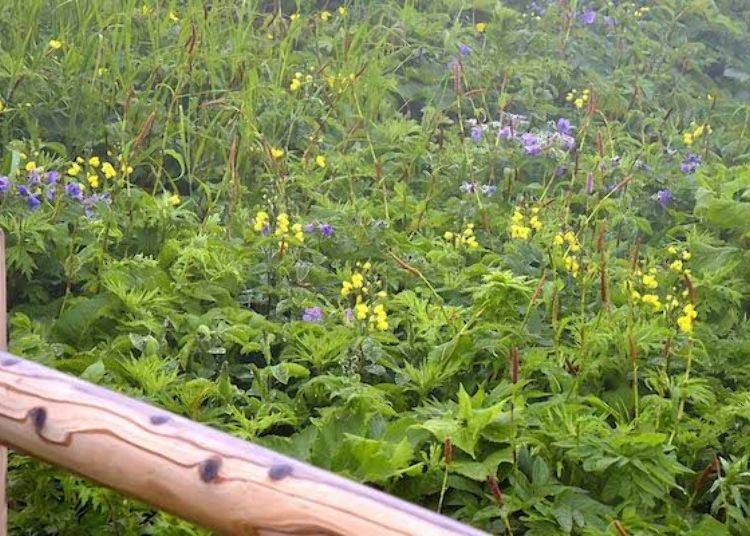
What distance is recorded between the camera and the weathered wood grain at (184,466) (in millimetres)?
1362

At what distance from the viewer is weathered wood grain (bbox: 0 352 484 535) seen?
4.47 ft

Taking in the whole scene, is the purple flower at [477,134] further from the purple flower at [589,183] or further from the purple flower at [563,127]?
the purple flower at [589,183]

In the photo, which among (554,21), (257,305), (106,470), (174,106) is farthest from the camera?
(554,21)

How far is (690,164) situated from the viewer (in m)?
4.41

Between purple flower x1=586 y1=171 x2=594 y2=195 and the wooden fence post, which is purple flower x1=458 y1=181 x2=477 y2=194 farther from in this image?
the wooden fence post

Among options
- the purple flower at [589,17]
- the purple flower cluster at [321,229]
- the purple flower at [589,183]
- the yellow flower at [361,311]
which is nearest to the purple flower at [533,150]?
the purple flower at [589,183]

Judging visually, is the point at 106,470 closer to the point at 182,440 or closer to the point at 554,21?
the point at 182,440

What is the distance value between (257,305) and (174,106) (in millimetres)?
1365

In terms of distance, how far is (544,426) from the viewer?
8.66 ft

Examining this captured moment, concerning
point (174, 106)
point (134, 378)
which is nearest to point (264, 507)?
point (134, 378)

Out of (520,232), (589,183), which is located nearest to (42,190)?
(520,232)

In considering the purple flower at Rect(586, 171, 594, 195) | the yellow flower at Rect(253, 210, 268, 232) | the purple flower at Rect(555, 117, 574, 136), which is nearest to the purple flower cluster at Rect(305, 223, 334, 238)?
the yellow flower at Rect(253, 210, 268, 232)

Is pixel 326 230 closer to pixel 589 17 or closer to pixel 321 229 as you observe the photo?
pixel 321 229

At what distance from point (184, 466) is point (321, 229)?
84.0 inches
